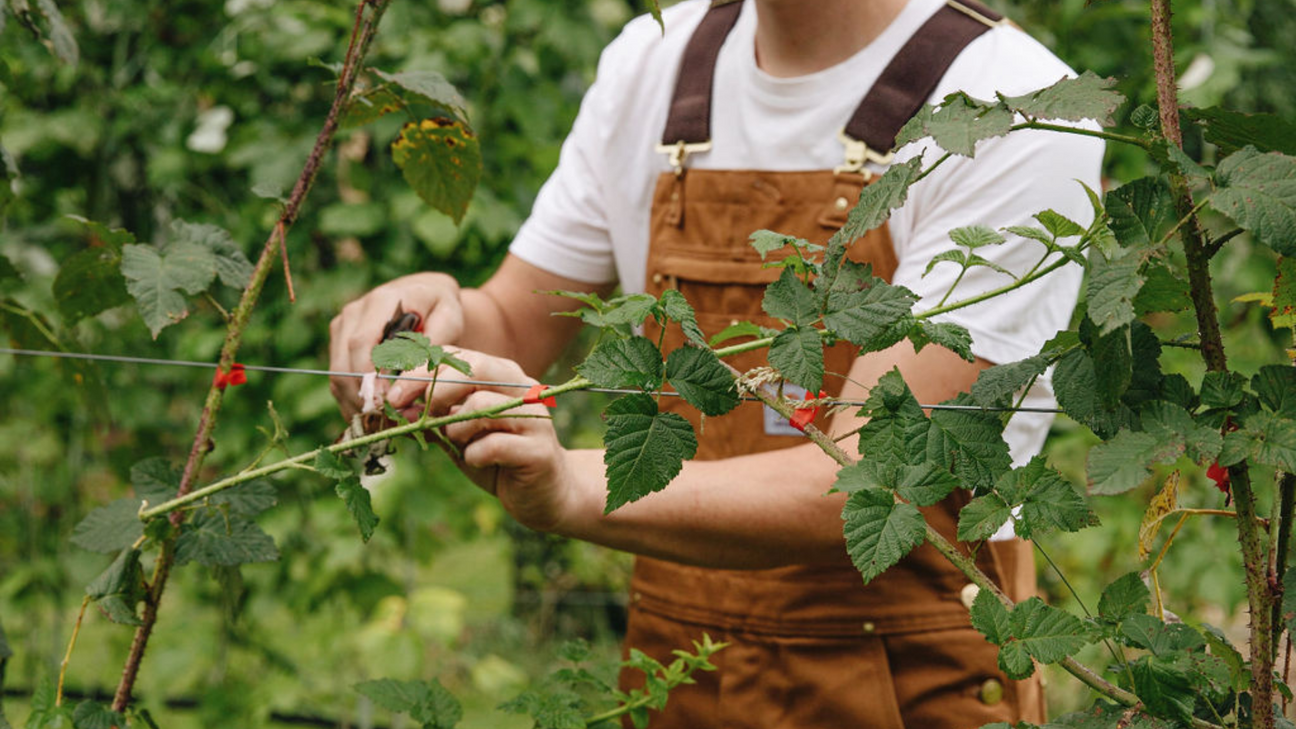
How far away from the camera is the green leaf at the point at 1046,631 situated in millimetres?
723

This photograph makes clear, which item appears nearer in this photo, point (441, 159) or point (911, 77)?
point (441, 159)

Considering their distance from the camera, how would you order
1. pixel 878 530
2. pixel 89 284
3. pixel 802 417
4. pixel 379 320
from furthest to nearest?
pixel 379 320 < pixel 89 284 < pixel 802 417 < pixel 878 530

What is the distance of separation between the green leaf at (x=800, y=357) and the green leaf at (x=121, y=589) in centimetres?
57

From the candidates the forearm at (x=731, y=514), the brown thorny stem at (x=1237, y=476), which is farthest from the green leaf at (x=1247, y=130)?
the forearm at (x=731, y=514)

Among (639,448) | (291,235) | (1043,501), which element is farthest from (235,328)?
(291,235)

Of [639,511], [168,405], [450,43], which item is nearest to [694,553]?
[639,511]

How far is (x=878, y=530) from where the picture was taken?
0.74 metres

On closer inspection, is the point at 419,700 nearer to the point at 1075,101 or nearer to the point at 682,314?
the point at 682,314

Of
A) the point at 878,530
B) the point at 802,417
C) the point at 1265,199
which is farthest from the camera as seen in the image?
the point at 802,417

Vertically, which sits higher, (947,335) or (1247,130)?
(1247,130)

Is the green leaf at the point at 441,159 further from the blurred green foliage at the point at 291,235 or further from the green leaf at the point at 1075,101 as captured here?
the blurred green foliage at the point at 291,235

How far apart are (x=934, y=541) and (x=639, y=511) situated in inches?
17.9

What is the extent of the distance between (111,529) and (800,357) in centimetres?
62

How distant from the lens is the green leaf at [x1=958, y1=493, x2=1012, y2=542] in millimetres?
740
